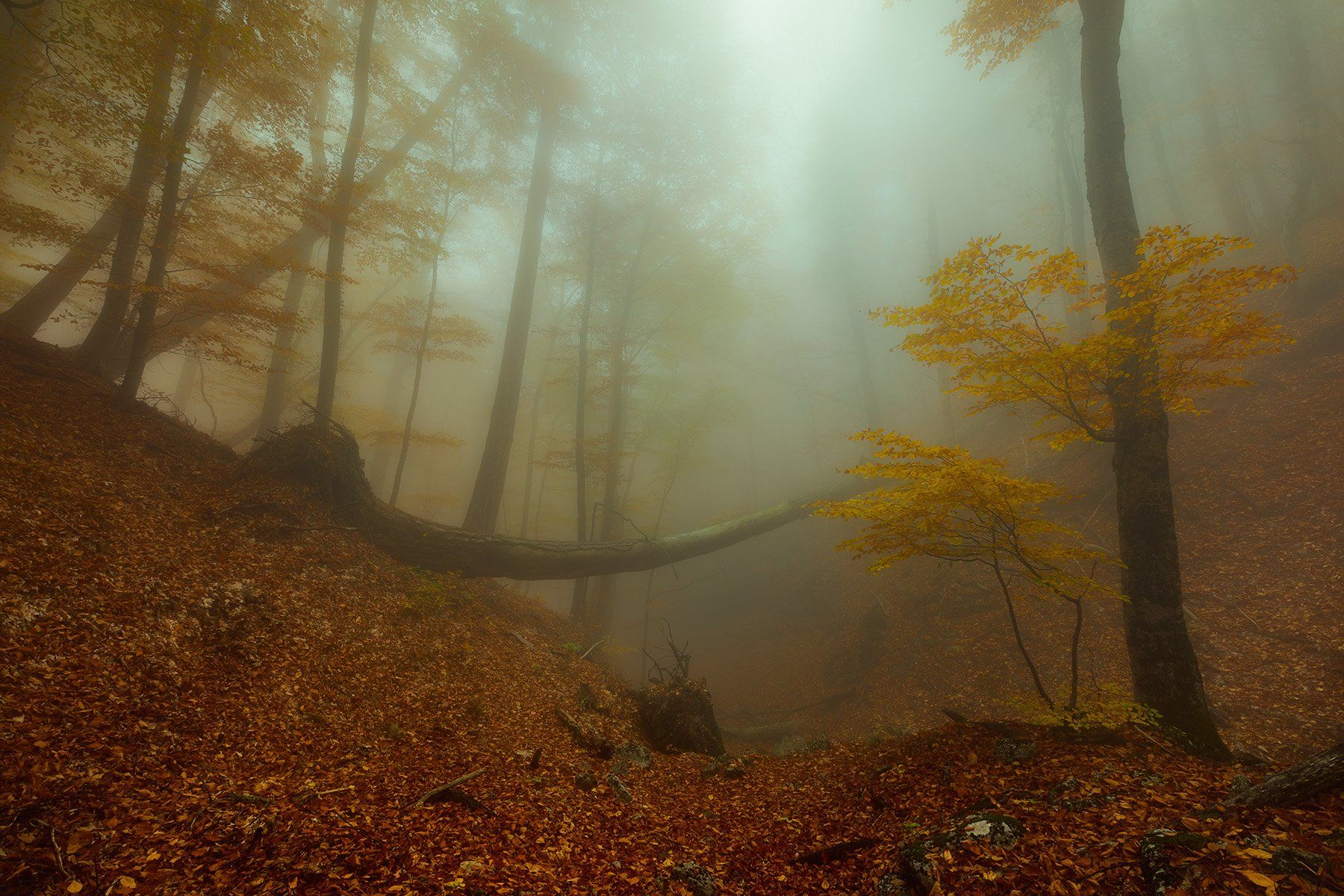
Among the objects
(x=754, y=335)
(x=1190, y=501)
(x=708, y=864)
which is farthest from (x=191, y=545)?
(x=754, y=335)

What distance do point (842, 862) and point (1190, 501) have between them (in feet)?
41.4

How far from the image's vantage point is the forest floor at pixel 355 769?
263cm

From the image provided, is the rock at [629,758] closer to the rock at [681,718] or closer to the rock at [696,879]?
the rock at [681,718]

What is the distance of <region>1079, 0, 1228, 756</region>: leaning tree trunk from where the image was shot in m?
5.13

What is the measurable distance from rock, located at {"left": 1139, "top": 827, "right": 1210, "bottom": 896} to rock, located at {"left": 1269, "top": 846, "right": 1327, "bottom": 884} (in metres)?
0.23

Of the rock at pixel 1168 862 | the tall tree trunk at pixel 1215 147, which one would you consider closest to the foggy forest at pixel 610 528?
the rock at pixel 1168 862

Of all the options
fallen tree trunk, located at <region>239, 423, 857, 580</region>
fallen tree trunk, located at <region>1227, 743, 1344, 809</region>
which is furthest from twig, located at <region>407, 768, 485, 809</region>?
fallen tree trunk, located at <region>239, 423, 857, 580</region>

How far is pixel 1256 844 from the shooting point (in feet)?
7.97

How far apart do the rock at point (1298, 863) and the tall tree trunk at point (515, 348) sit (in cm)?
1007

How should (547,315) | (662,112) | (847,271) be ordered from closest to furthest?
(662,112) → (847,271) → (547,315)

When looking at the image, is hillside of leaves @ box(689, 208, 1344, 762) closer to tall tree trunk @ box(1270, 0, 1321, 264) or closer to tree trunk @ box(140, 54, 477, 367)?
tall tree trunk @ box(1270, 0, 1321, 264)

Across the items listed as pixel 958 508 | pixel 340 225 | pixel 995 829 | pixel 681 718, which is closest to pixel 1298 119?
pixel 958 508

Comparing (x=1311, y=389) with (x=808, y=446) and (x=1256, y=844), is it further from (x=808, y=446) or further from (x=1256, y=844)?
(x=808, y=446)

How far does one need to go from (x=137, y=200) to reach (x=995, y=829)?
11.8m
